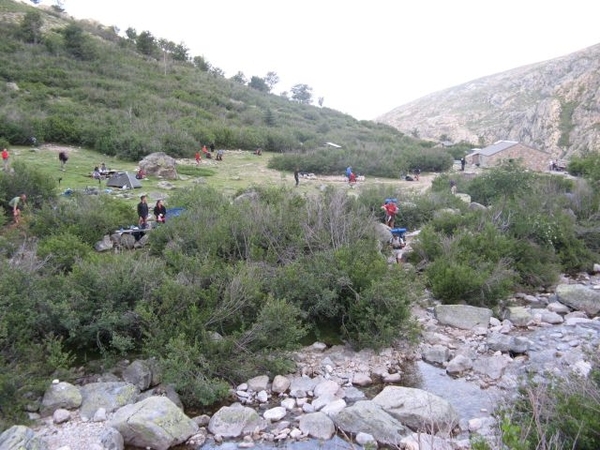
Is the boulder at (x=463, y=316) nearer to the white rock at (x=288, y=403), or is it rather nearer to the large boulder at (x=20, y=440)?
the white rock at (x=288, y=403)

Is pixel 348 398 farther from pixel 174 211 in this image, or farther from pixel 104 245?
pixel 174 211

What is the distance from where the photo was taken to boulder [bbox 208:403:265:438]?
7.48 m

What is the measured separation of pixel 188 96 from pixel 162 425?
146ft

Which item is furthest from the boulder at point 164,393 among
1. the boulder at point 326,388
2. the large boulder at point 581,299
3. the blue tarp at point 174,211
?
the large boulder at point 581,299

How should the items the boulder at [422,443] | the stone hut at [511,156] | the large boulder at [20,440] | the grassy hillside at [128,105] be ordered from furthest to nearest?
1. the stone hut at [511,156]
2. the grassy hillside at [128,105]
3. the large boulder at [20,440]
4. the boulder at [422,443]

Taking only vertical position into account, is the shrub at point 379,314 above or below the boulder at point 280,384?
above

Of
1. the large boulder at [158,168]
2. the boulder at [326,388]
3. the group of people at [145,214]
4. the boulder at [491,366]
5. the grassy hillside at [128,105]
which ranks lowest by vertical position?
the boulder at [326,388]

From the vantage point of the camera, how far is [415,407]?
7719 mm

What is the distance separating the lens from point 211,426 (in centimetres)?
761

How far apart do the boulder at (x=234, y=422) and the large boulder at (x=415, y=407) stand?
1928mm

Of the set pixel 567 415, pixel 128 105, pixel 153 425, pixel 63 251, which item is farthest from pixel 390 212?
pixel 128 105

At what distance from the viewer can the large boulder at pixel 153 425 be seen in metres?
7.11

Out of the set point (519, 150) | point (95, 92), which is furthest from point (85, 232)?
point (519, 150)

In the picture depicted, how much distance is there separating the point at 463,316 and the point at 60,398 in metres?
8.50
